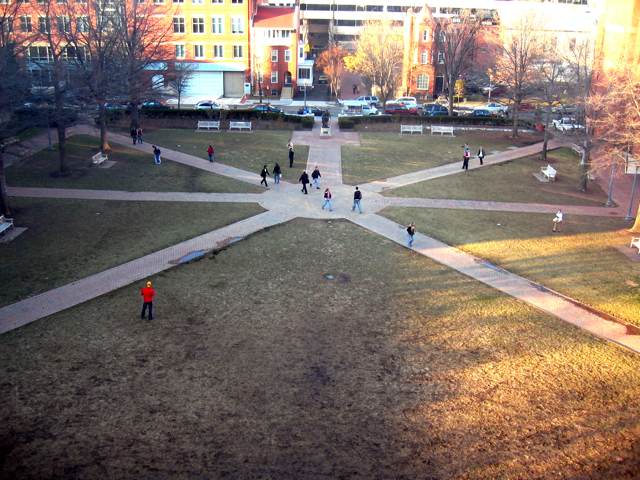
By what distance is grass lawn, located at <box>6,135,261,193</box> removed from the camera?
3300 cm

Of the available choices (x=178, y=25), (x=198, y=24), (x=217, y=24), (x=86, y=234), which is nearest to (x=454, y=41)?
(x=217, y=24)

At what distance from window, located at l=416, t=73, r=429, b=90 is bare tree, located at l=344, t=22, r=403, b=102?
369 centimetres

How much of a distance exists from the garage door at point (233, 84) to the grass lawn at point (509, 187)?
3497 centimetres

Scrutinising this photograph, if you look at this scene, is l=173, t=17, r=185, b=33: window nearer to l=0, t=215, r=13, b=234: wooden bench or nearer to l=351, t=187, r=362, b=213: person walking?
l=351, t=187, r=362, b=213: person walking

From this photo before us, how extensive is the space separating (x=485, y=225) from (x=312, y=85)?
172 ft

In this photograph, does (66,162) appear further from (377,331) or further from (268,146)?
(377,331)

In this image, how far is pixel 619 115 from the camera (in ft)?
104

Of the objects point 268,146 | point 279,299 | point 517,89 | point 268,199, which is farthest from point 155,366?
point 517,89

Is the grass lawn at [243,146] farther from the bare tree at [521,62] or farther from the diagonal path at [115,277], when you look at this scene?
the bare tree at [521,62]

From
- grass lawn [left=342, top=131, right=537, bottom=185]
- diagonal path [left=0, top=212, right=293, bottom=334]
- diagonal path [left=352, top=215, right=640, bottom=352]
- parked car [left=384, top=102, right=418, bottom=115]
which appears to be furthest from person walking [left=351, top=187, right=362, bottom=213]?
parked car [left=384, top=102, right=418, bottom=115]

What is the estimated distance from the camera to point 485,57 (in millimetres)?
70812

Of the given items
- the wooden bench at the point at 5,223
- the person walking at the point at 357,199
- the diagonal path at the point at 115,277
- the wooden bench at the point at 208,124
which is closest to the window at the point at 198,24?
the wooden bench at the point at 208,124

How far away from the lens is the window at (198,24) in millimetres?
64375

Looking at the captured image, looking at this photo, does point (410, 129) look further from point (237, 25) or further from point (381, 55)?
point (237, 25)
